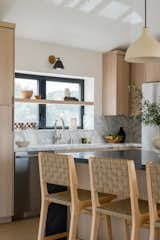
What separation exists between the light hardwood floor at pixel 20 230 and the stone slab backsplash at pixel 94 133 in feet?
4.37

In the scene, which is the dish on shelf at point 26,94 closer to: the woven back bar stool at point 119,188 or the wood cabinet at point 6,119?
the wood cabinet at point 6,119

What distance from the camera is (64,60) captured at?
6473mm

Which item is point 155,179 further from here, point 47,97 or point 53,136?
point 47,97

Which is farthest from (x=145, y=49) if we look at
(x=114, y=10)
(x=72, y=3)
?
(x=114, y=10)

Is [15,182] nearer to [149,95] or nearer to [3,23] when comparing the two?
[3,23]

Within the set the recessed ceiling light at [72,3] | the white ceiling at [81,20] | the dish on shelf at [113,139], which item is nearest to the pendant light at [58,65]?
the white ceiling at [81,20]

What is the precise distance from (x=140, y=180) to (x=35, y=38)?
10.6ft

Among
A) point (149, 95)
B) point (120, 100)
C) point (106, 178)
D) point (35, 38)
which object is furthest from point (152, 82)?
point (106, 178)

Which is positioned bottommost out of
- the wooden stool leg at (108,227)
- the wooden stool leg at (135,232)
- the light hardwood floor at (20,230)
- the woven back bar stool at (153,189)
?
the light hardwood floor at (20,230)

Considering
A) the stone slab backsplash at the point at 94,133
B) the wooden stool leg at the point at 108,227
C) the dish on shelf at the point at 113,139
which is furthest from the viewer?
the dish on shelf at the point at 113,139

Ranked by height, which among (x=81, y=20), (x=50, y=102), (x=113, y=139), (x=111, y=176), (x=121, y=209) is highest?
(x=81, y=20)

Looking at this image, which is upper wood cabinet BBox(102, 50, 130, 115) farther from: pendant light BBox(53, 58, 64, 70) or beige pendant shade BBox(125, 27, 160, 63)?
beige pendant shade BBox(125, 27, 160, 63)

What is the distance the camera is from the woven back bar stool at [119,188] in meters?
2.96

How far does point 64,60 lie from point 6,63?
1.57 meters
